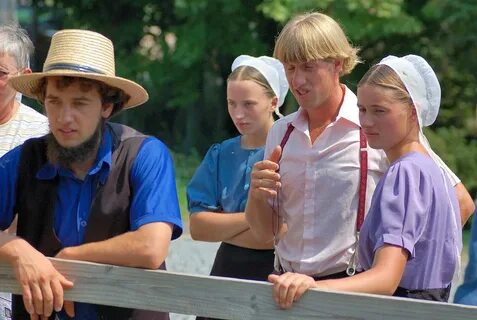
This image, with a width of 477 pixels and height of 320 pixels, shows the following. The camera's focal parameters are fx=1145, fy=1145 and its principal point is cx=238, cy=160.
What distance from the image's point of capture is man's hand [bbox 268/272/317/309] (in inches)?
124

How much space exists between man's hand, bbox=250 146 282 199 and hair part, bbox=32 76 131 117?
562 mm

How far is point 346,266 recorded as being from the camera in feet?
12.9

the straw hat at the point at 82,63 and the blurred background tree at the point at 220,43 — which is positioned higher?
the straw hat at the point at 82,63

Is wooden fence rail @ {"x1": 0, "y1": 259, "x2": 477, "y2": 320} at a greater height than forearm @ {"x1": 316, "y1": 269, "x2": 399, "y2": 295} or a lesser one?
lesser

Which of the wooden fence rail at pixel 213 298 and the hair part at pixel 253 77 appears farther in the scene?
the hair part at pixel 253 77

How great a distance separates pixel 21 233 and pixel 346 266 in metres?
1.10

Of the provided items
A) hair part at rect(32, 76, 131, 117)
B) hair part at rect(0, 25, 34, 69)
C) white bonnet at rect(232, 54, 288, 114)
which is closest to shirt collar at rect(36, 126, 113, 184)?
hair part at rect(32, 76, 131, 117)

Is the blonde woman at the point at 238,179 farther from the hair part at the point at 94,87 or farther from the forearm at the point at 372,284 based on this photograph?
the forearm at the point at 372,284

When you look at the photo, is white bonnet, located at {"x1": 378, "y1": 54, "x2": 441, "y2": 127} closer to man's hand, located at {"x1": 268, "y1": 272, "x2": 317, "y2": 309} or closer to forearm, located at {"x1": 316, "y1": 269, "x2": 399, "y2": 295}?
forearm, located at {"x1": 316, "y1": 269, "x2": 399, "y2": 295}

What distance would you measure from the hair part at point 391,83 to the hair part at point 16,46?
192cm

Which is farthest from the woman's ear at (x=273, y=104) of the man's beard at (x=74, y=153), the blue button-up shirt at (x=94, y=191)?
the man's beard at (x=74, y=153)

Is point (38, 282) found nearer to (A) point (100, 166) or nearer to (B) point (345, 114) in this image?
(A) point (100, 166)

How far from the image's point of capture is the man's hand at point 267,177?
12.1 ft

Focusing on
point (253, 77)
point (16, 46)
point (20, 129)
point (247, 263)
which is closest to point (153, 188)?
point (247, 263)
